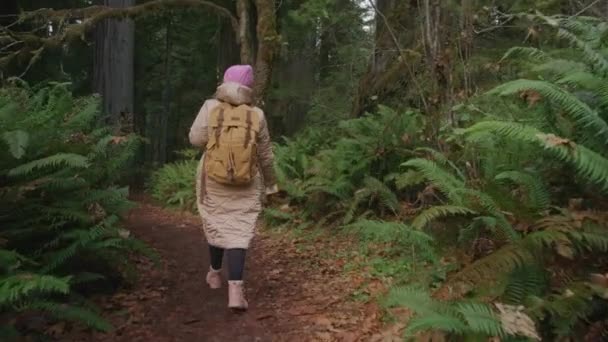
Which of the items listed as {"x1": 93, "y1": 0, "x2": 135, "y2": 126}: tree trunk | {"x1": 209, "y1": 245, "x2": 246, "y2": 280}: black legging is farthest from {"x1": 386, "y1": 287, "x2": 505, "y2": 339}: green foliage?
{"x1": 93, "y1": 0, "x2": 135, "y2": 126}: tree trunk

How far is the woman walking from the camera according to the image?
178 inches

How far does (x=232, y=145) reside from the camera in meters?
4.46

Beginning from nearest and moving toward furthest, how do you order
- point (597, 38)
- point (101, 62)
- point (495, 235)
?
point (495, 235), point (597, 38), point (101, 62)

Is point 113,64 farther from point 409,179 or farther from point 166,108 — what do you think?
point 166,108

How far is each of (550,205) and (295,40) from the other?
1218cm

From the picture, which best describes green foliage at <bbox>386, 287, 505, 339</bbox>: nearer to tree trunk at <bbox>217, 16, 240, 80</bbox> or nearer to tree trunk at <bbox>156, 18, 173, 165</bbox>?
tree trunk at <bbox>217, 16, 240, 80</bbox>

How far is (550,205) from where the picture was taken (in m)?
3.61

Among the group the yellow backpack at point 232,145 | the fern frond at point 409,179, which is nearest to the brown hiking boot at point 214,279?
the yellow backpack at point 232,145

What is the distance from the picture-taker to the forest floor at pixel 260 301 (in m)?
4.41

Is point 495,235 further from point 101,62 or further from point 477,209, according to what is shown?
point 101,62

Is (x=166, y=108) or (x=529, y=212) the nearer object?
(x=529, y=212)

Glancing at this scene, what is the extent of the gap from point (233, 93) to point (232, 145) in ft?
1.60

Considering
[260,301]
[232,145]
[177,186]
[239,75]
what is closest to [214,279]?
[260,301]

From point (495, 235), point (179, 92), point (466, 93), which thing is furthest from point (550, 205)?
point (179, 92)
